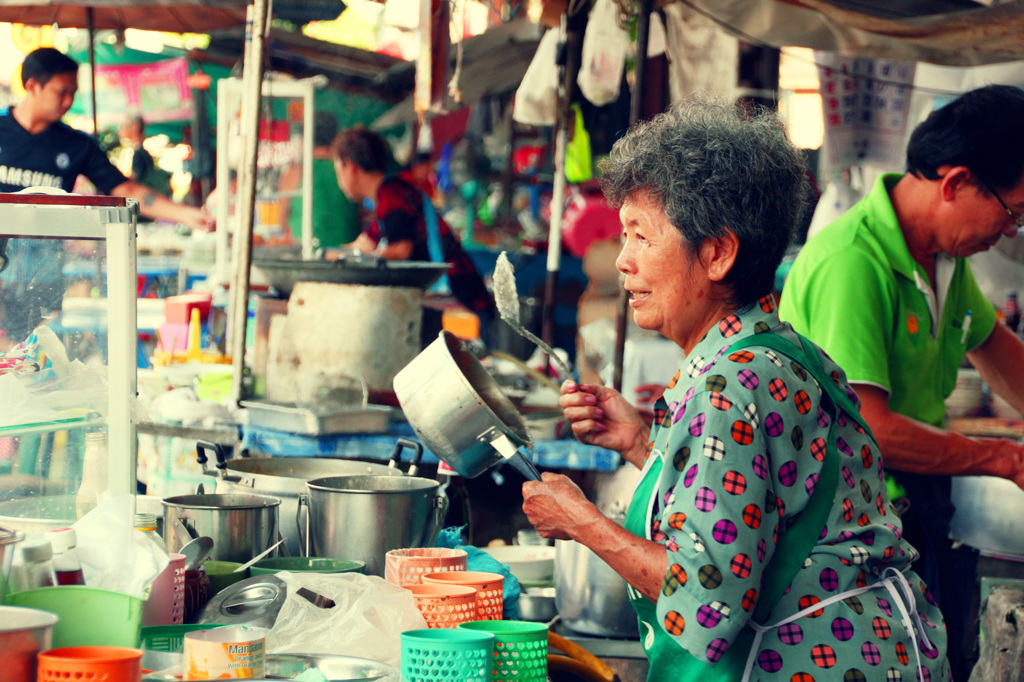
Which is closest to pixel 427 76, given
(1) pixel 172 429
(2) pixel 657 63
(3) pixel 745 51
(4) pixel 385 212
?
(4) pixel 385 212

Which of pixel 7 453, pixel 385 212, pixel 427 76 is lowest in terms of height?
pixel 7 453

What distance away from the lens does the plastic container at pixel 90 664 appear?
3.31 ft

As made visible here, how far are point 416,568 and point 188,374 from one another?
264cm

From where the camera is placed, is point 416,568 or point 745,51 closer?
point 416,568

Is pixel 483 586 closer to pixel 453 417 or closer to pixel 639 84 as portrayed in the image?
pixel 453 417

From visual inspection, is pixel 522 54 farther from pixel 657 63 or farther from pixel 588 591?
pixel 588 591

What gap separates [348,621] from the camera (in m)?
1.46

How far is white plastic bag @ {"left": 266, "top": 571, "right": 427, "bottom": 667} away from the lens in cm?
143

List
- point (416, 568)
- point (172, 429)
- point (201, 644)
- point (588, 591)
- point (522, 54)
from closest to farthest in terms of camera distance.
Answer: point (201, 644) < point (416, 568) < point (588, 591) < point (172, 429) < point (522, 54)

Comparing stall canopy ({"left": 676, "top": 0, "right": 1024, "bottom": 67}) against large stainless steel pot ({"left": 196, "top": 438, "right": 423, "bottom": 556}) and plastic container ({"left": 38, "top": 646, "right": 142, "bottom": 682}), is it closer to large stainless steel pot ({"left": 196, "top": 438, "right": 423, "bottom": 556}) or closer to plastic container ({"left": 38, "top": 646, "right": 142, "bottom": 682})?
large stainless steel pot ({"left": 196, "top": 438, "right": 423, "bottom": 556})

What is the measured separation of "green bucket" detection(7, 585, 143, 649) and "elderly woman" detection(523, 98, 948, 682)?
67 cm

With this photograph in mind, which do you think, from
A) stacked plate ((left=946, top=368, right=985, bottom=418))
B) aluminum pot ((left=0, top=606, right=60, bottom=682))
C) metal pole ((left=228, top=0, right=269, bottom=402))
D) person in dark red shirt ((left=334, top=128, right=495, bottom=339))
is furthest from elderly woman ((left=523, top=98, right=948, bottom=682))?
person in dark red shirt ((left=334, top=128, right=495, bottom=339))

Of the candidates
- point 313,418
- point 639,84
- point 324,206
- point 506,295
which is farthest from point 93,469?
point 324,206

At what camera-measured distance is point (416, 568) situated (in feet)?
5.35
